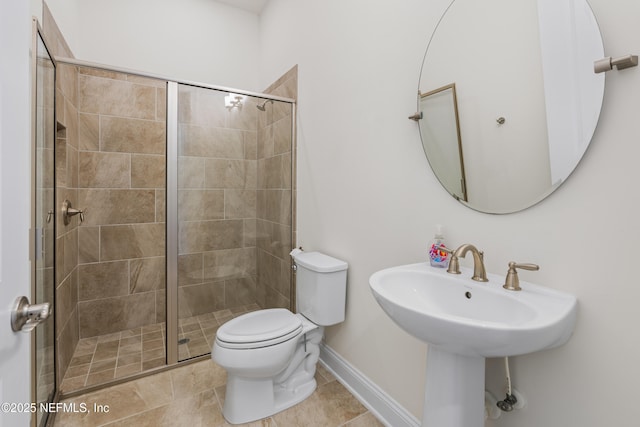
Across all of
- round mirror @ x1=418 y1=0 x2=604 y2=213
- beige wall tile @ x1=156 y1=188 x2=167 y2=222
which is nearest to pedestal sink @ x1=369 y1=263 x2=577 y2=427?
round mirror @ x1=418 y1=0 x2=604 y2=213

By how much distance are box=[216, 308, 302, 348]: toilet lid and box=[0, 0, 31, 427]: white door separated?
2.76 ft

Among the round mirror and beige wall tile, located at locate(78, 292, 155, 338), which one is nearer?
the round mirror

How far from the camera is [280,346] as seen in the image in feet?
4.90

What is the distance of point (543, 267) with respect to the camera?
0.93 meters

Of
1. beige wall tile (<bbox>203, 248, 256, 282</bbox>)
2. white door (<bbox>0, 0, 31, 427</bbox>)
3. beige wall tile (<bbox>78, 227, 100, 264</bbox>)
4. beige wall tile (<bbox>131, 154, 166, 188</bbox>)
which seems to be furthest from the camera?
beige wall tile (<bbox>131, 154, 166, 188</bbox>)

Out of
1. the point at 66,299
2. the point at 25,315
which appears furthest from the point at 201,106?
the point at 25,315

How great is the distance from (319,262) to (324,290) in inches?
6.6

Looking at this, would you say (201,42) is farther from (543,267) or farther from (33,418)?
(543,267)

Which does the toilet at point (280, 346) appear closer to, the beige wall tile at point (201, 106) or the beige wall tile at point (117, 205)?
the beige wall tile at point (201, 106)

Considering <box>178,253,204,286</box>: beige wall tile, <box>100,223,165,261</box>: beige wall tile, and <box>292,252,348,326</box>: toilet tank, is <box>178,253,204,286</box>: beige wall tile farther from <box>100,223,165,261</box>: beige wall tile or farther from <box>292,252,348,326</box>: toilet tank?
<box>292,252,348,326</box>: toilet tank

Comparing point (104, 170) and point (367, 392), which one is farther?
point (104, 170)

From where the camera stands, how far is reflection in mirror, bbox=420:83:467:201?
1.17 m

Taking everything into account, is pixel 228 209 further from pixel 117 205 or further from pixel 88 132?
pixel 88 132

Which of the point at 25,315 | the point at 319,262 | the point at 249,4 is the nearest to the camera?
the point at 25,315
